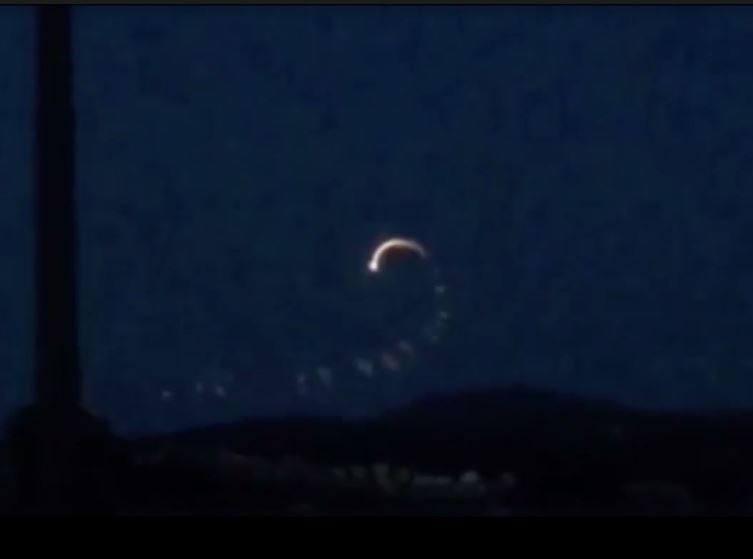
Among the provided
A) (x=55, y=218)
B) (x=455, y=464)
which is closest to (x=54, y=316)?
(x=55, y=218)

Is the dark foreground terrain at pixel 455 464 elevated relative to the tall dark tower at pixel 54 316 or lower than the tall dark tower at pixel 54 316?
lower

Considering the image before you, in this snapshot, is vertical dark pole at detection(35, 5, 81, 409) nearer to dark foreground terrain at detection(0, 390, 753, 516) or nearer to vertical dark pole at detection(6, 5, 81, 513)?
vertical dark pole at detection(6, 5, 81, 513)

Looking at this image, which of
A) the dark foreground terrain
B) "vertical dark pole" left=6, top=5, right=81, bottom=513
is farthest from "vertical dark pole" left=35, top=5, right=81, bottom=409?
the dark foreground terrain

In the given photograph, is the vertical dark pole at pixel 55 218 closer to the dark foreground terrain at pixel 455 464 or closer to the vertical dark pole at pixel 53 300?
the vertical dark pole at pixel 53 300

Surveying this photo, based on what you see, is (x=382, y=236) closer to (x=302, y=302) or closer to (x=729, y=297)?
(x=302, y=302)

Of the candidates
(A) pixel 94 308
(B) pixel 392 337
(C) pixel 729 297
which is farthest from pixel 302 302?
(C) pixel 729 297

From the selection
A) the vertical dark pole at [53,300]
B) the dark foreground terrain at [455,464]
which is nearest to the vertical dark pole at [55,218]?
the vertical dark pole at [53,300]
